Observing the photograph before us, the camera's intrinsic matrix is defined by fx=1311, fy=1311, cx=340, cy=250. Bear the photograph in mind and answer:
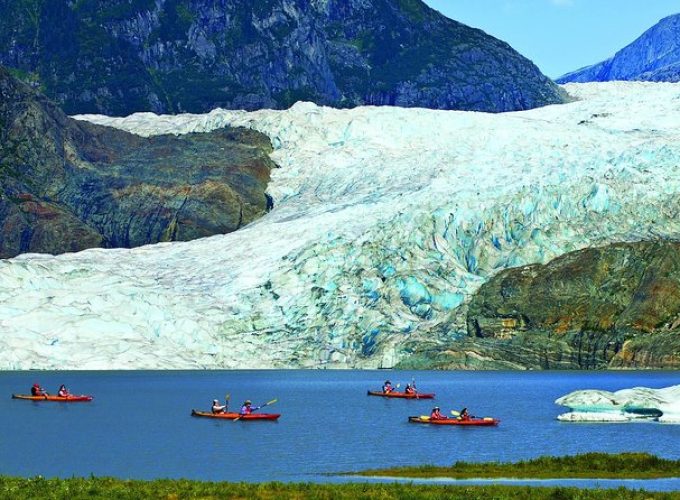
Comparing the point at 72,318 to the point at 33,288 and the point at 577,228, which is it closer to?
the point at 33,288

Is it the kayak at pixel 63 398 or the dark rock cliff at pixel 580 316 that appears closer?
the kayak at pixel 63 398

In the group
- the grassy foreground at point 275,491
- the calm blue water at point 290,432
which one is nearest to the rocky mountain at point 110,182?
the calm blue water at point 290,432

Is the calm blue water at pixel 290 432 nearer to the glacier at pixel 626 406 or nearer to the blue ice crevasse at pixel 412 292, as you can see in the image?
the glacier at pixel 626 406

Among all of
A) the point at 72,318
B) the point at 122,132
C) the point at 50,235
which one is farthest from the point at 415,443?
the point at 122,132

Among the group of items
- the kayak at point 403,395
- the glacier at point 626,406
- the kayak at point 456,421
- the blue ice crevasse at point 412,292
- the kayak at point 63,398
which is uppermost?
the blue ice crevasse at point 412,292

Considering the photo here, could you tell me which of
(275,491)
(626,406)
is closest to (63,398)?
(626,406)

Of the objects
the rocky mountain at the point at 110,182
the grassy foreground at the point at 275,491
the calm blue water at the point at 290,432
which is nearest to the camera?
the grassy foreground at the point at 275,491

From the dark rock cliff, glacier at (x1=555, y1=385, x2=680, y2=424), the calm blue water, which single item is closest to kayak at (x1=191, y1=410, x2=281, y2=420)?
the calm blue water

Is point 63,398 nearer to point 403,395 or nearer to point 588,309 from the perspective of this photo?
point 403,395
